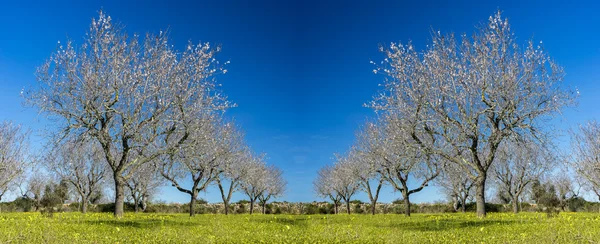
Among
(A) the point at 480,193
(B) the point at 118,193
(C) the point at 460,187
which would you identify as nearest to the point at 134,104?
(B) the point at 118,193

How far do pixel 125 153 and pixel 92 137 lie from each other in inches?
91.4

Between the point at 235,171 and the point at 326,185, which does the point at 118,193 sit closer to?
the point at 235,171

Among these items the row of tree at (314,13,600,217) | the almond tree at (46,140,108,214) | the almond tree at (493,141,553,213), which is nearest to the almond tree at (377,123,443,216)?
the row of tree at (314,13,600,217)

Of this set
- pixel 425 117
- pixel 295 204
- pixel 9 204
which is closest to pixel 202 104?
pixel 425 117

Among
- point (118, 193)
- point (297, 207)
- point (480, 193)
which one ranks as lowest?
point (297, 207)

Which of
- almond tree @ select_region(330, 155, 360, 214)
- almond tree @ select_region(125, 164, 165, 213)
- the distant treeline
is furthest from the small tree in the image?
almond tree @ select_region(125, 164, 165, 213)

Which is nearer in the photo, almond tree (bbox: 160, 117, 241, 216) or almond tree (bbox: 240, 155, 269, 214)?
almond tree (bbox: 160, 117, 241, 216)

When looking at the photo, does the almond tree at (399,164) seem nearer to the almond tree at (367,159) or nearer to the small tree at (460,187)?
the almond tree at (367,159)

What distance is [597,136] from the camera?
141 feet

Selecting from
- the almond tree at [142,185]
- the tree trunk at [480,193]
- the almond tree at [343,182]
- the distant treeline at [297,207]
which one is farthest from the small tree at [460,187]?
the almond tree at [142,185]

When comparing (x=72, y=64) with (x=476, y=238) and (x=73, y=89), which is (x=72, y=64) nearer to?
(x=73, y=89)

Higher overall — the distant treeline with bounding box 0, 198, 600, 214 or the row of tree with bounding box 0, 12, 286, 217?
the row of tree with bounding box 0, 12, 286, 217

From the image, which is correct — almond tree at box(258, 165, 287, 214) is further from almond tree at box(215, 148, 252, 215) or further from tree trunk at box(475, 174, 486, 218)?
tree trunk at box(475, 174, 486, 218)

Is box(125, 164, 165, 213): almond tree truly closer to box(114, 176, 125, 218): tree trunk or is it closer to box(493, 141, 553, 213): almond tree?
box(114, 176, 125, 218): tree trunk
